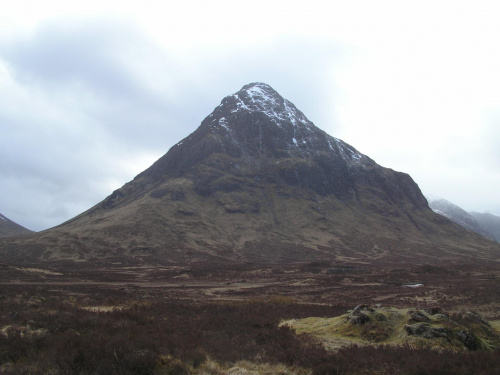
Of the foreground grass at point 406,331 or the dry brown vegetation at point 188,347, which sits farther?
the foreground grass at point 406,331

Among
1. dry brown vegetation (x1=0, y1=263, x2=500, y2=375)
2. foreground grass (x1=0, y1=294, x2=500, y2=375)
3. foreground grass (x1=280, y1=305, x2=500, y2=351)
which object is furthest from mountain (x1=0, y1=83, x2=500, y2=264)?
foreground grass (x1=280, y1=305, x2=500, y2=351)

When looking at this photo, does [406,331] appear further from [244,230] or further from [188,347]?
[244,230]

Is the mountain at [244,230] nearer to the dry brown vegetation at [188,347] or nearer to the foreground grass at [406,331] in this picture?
the dry brown vegetation at [188,347]

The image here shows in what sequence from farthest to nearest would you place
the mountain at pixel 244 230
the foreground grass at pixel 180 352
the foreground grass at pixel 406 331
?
the mountain at pixel 244 230 → the foreground grass at pixel 406 331 → the foreground grass at pixel 180 352

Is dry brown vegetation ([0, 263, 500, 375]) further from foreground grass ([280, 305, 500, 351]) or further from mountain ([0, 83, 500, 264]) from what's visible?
mountain ([0, 83, 500, 264])

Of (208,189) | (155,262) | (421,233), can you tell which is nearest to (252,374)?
(155,262)

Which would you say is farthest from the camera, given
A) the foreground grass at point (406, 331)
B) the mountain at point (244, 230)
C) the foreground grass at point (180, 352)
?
the mountain at point (244, 230)

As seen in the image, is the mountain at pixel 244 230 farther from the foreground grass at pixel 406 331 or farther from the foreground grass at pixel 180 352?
the foreground grass at pixel 406 331

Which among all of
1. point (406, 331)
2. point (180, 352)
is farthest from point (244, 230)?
point (180, 352)

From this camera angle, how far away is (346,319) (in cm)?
1783

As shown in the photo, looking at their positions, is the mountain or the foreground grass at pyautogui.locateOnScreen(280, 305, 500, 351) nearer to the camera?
the foreground grass at pyautogui.locateOnScreen(280, 305, 500, 351)

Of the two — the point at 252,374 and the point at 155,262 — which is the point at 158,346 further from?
the point at 155,262

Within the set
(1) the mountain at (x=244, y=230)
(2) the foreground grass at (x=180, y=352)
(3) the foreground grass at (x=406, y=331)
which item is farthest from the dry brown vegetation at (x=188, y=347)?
(1) the mountain at (x=244, y=230)

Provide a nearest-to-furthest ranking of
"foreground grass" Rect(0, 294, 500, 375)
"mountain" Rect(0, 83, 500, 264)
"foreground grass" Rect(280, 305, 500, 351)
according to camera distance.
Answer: "foreground grass" Rect(0, 294, 500, 375) < "foreground grass" Rect(280, 305, 500, 351) < "mountain" Rect(0, 83, 500, 264)
